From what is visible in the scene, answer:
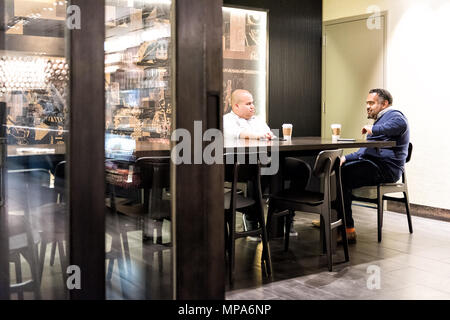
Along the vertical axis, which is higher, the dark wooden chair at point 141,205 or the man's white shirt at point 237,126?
the man's white shirt at point 237,126

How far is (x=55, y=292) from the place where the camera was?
2.22 m

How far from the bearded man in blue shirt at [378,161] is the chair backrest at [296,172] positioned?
515 millimetres

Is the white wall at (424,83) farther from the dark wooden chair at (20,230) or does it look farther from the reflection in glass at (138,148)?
the dark wooden chair at (20,230)

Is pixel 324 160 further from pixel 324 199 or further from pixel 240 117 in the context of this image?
pixel 240 117

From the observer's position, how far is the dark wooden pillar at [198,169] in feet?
7.93

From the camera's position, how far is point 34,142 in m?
2.17

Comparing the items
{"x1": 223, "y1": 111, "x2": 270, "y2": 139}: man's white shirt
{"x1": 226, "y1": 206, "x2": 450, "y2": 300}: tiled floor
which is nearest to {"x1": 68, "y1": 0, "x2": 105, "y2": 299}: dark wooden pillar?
{"x1": 226, "y1": 206, "x2": 450, "y2": 300}: tiled floor

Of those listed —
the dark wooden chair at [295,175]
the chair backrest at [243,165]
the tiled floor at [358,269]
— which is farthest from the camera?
the dark wooden chair at [295,175]

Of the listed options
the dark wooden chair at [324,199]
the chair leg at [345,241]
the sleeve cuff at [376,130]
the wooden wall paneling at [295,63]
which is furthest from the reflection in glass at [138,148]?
the wooden wall paneling at [295,63]

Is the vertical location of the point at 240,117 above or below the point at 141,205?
above

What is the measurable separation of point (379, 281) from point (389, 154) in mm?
1715

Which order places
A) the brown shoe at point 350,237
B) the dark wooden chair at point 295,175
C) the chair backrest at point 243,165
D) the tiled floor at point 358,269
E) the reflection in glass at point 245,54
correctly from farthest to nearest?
1. the reflection in glass at point 245,54
2. the brown shoe at point 350,237
3. the dark wooden chair at point 295,175
4. the chair backrest at point 243,165
5. the tiled floor at point 358,269

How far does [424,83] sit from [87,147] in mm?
4960

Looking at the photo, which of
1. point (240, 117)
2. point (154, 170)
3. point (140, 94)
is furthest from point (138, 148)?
point (240, 117)
